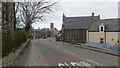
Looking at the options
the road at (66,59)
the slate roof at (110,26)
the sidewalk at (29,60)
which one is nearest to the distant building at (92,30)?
the slate roof at (110,26)

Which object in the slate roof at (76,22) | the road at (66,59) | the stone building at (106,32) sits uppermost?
the slate roof at (76,22)

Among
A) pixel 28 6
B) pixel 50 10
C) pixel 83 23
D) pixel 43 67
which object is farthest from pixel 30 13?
pixel 43 67

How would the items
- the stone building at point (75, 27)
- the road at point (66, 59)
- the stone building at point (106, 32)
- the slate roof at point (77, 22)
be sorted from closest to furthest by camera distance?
1. the road at point (66, 59)
2. the stone building at point (106, 32)
3. the stone building at point (75, 27)
4. the slate roof at point (77, 22)

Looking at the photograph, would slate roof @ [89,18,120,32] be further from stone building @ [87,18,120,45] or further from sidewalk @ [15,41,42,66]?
sidewalk @ [15,41,42,66]

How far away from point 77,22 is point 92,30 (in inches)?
1154

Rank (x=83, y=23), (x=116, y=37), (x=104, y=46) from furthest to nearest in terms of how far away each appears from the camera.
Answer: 1. (x=83, y=23)
2. (x=116, y=37)
3. (x=104, y=46)

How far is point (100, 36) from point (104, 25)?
2852 mm

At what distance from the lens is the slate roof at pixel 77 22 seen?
303 feet

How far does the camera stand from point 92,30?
65.7 m

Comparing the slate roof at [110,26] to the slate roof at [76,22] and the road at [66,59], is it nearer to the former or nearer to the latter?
the slate roof at [76,22]

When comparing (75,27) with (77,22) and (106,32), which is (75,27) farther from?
(106,32)

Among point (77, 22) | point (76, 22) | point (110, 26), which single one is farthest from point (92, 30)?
point (76, 22)

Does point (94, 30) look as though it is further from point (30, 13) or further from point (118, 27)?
point (30, 13)

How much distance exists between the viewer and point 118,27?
55.9m
